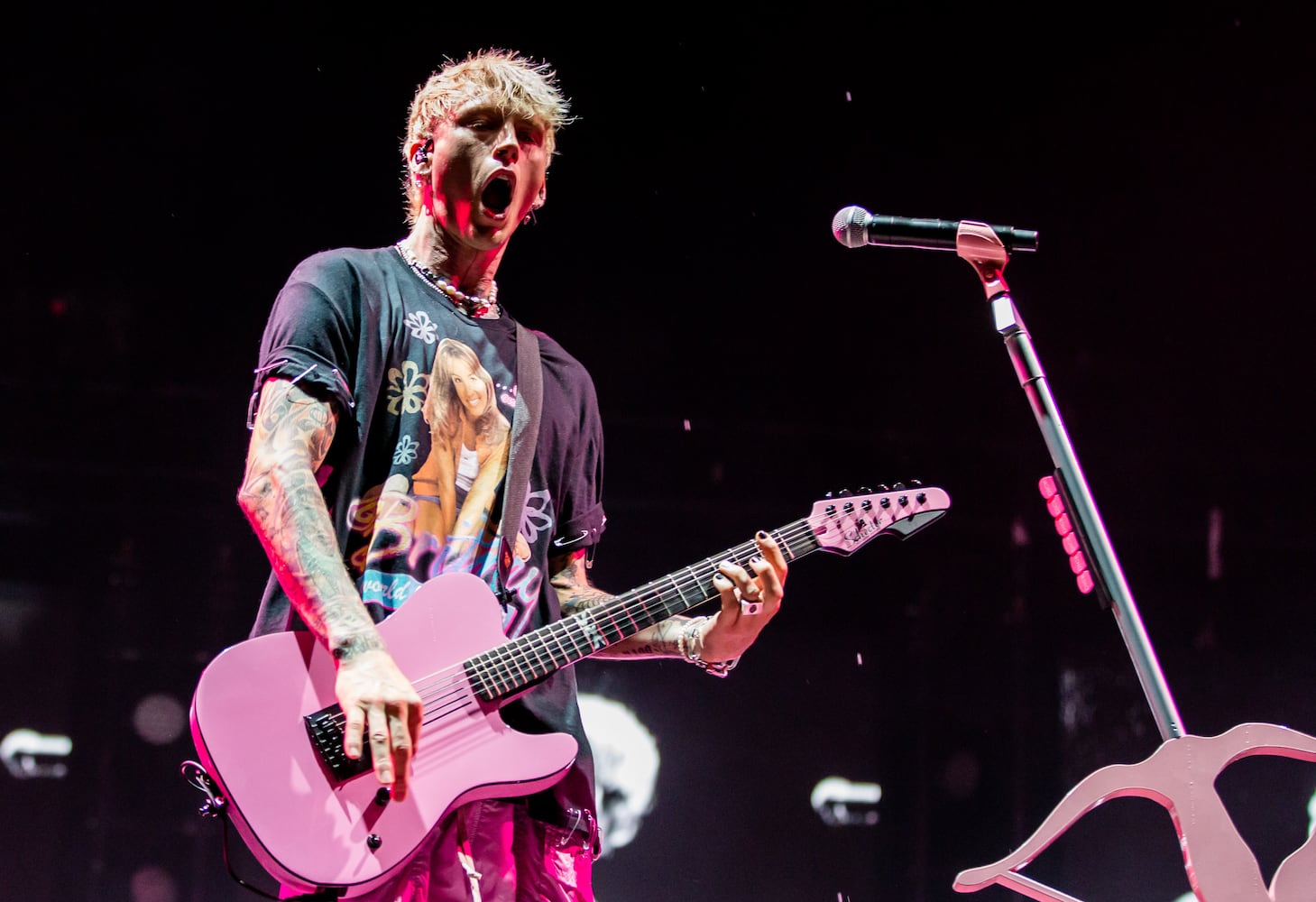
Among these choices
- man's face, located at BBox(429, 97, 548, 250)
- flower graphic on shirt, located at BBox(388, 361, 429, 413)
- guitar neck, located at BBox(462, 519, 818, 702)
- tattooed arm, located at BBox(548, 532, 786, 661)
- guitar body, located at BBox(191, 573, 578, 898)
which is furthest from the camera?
man's face, located at BBox(429, 97, 548, 250)

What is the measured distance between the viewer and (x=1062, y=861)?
4734mm

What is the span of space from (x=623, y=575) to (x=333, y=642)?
9.49 feet

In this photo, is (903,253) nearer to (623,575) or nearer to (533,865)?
(623,575)

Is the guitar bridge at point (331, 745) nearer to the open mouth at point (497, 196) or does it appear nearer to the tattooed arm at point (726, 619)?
the tattooed arm at point (726, 619)

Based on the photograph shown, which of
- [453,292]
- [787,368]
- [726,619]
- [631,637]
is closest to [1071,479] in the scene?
[726,619]

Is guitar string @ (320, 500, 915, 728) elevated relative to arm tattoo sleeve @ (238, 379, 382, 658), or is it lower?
lower

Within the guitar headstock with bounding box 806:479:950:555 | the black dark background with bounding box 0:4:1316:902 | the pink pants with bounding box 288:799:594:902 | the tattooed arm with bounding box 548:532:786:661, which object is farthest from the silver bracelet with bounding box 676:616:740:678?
the black dark background with bounding box 0:4:1316:902

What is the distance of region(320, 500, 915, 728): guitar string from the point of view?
190 centimetres

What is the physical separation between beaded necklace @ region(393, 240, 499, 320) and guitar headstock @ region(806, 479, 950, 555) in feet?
2.81

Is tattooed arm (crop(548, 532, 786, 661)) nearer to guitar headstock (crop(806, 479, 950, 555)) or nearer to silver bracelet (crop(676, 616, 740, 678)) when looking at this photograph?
silver bracelet (crop(676, 616, 740, 678))

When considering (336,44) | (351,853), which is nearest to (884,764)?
(351,853)

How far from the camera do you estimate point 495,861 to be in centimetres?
194

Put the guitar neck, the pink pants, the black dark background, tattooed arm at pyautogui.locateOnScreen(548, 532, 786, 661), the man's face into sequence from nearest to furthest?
the pink pants
the guitar neck
tattooed arm at pyautogui.locateOnScreen(548, 532, 786, 661)
the man's face
the black dark background

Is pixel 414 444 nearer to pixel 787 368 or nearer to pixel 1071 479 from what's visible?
pixel 1071 479
